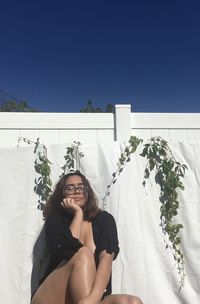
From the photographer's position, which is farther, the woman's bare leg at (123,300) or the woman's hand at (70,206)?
the woman's hand at (70,206)

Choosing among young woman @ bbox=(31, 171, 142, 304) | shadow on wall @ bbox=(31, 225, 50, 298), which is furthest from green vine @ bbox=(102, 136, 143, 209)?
shadow on wall @ bbox=(31, 225, 50, 298)

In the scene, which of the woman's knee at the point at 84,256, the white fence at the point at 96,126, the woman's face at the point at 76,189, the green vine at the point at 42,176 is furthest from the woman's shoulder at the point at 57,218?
the white fence at the point at 96,126

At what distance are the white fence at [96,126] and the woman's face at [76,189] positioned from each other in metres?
0.46

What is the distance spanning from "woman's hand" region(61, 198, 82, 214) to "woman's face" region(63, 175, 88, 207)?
0.05m

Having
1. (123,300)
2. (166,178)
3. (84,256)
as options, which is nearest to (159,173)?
(166,178)

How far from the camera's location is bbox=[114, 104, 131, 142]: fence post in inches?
113

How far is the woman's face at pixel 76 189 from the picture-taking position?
248 cm

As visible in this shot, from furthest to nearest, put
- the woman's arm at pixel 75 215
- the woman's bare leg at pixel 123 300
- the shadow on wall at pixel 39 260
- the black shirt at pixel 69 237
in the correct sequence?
the shadow on wall at pixel 39 260, the woman's arm at pixel 75 215, the black shirt at pixel 69 237, the woman's bare leg at pixel 123 300

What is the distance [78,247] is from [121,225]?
597 mm

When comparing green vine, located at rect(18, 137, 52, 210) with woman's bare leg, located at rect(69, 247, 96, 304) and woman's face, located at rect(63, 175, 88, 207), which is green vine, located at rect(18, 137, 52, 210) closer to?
woman's face, located at rect(63, 175, 88, 207)

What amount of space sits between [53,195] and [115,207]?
467 mm

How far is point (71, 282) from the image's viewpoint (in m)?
2.00

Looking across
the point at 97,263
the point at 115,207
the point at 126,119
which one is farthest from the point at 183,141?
the point at 97,263

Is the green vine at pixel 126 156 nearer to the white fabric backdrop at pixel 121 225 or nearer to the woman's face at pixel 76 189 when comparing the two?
the white fabric backdrop at pixel 121 225
